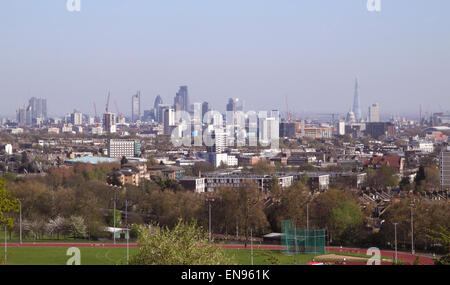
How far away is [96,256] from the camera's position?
1165cm

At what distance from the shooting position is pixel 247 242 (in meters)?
14.1

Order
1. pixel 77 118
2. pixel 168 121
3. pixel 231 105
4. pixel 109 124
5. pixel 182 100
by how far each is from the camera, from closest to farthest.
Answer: pixel 231 105 → pixel 182 100 → pixel 168 121 → pixel 109 124 → pixel 77 118

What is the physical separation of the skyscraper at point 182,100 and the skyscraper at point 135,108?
22.3ft

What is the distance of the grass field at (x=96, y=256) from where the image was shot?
1094 centimetres

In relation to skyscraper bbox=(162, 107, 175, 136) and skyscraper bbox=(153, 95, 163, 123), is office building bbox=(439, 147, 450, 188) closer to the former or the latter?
skyscraper bbox=(162, 107, 175, 136)

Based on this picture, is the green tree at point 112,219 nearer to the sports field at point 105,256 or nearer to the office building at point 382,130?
the sports field at point 105,256

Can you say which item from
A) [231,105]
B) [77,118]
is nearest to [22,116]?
[77,118]

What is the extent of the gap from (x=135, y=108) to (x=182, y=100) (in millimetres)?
14614

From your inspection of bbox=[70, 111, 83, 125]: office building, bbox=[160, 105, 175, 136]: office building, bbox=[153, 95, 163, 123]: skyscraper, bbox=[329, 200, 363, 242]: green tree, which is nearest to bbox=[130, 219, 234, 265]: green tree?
bbox=[329, 200, 363, 242]: green tree

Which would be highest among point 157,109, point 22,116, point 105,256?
point 157,109

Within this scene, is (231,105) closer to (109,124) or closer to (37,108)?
(109,124)

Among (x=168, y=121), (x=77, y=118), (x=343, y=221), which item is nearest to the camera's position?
→ (x=343, y=221)

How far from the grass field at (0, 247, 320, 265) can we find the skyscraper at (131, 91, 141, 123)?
57.2 metres
